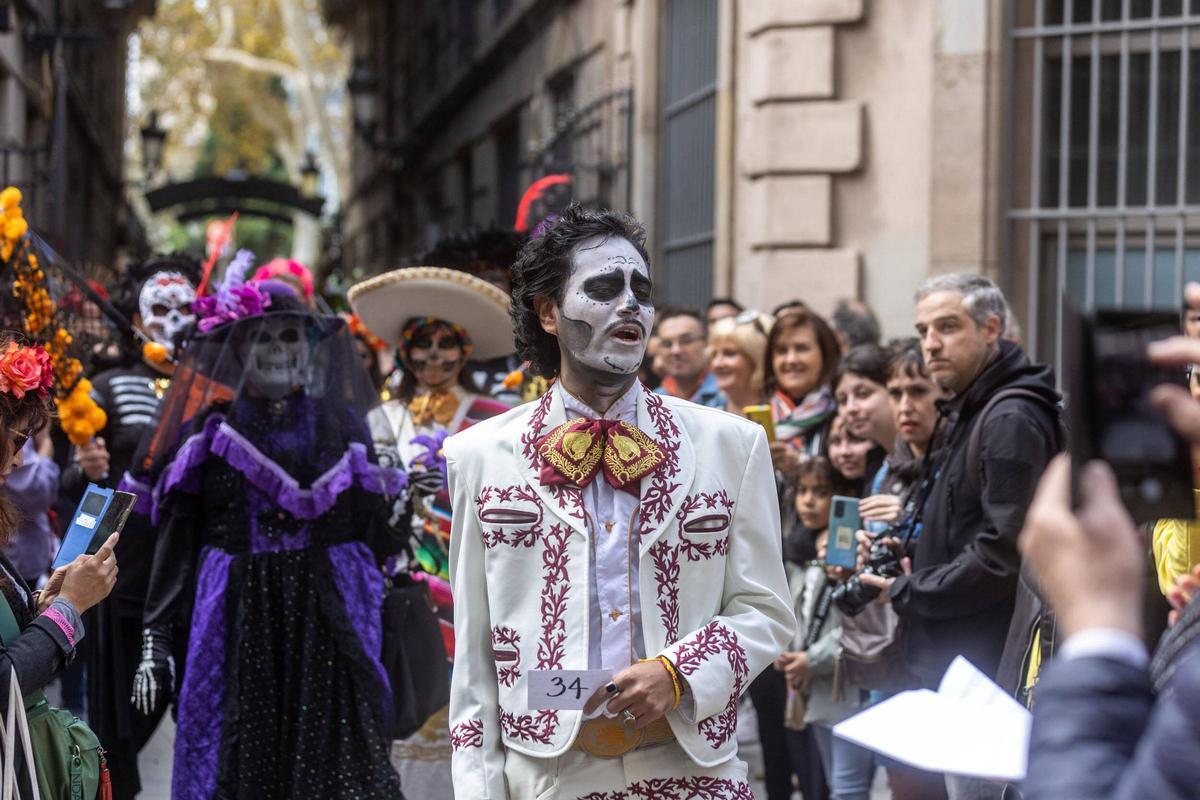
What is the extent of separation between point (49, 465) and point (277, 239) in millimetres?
32870

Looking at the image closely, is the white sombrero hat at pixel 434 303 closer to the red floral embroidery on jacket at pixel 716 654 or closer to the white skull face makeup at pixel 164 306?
the white skull face makeup at pixel 164 306

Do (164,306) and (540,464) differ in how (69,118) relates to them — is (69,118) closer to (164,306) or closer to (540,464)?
(164,306)

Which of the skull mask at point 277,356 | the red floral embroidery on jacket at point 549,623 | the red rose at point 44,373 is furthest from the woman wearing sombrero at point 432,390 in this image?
the red floral embroidery on jacket at point 549,623

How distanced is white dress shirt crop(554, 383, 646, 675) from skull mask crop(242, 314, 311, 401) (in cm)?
248

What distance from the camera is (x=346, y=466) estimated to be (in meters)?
5.68

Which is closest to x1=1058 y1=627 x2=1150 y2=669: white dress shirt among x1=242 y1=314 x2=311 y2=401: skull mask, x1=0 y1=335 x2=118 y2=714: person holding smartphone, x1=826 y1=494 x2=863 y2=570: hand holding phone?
x1=0 y1=335 x2=118 y2=714: person holding smartphone

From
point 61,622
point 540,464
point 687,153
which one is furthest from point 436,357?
point 687,153

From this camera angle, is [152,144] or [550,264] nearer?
[550,264]

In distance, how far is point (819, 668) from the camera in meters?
6.13

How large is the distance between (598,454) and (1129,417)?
1.76m

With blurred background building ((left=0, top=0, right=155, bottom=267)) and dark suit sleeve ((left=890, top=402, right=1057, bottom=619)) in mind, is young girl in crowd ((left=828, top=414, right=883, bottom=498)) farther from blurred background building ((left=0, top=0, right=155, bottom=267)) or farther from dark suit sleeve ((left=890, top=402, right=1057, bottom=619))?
blurred background building ((left=0, top=0, right=155, bottom=267))

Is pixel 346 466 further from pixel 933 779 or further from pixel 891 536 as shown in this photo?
pixel 933 779

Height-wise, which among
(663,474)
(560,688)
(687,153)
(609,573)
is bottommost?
(560,688)

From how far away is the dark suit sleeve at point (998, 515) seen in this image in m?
4.92
